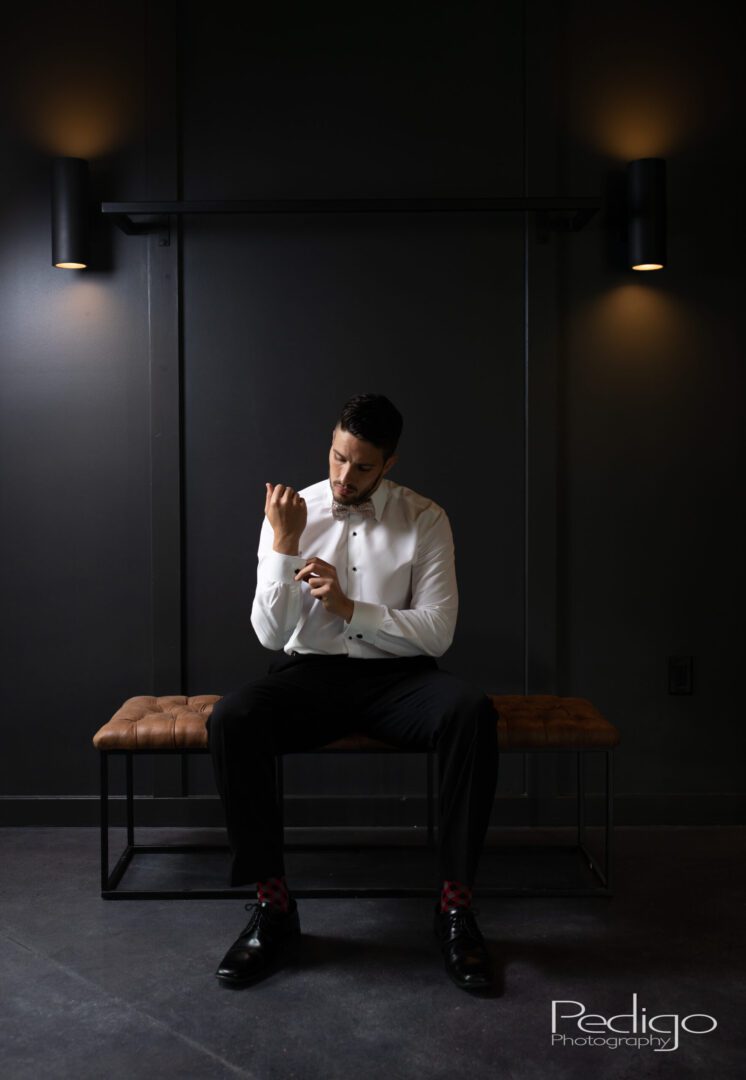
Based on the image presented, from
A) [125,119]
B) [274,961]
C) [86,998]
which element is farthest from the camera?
[125,119]

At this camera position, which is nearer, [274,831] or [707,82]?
Result: [274,831]

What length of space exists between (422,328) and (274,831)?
5.75 ft

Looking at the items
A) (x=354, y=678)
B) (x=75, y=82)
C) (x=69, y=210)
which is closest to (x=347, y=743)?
(x=354, y=678)

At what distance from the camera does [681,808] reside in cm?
362

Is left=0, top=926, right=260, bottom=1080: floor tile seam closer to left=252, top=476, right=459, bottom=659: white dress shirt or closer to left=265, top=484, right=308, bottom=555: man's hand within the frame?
left=252, top=476, right=459, bottom=659: white dress shirt

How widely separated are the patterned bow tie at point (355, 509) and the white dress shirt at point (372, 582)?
0.01 meters

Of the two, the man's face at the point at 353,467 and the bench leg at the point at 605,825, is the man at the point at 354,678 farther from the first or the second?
the bench leg at the point at 605,825

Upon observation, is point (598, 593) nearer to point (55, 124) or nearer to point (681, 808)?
point (681, 808)

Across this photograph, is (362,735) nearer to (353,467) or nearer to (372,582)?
(372,582)

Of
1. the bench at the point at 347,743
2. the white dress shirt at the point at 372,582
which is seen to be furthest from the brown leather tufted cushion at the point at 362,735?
the white dress shirt at the point at 372,582

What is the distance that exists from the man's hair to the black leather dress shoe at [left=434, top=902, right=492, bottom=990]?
4.06 ft

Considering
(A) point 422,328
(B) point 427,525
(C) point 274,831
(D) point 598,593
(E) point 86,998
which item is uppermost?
(A) point 422,328

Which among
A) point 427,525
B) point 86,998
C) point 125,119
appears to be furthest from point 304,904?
point 125,119

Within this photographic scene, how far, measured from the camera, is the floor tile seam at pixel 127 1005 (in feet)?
6.92
